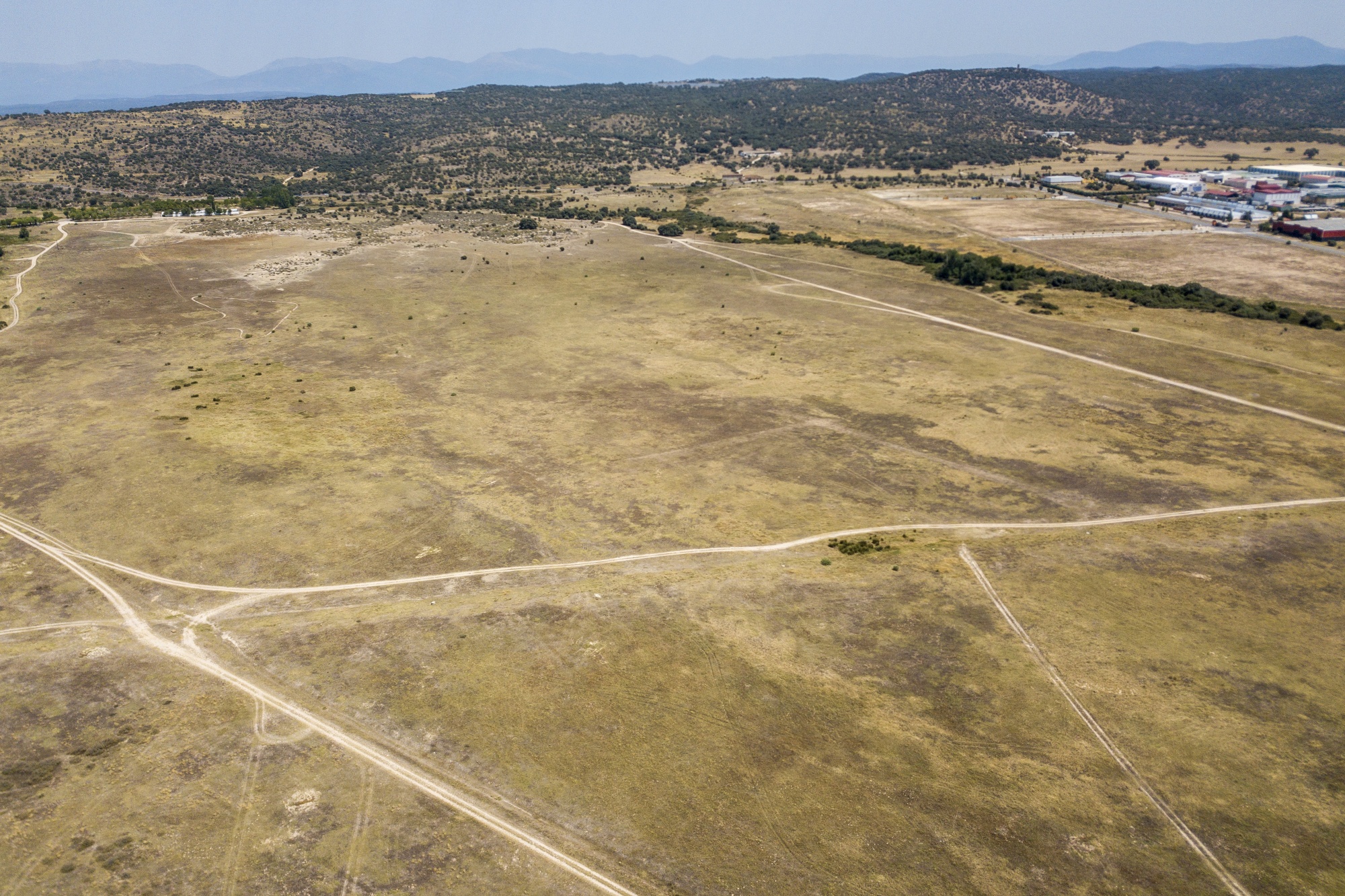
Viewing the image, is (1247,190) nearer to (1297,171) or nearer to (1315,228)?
(1297,171)

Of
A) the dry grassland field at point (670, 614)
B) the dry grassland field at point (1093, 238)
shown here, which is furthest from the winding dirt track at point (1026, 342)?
the dry grassland field at point (1093, 238)

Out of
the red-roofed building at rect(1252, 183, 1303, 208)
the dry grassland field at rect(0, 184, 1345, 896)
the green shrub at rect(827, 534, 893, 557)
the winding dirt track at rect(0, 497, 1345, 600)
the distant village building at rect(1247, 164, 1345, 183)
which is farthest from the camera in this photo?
the distant village building at rect(1247, 164, 1345, 183)

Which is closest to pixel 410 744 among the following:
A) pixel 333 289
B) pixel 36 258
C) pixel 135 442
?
pixel 135 442

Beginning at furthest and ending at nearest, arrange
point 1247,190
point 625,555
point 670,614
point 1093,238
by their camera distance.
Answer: point 1247,190 → point 1093,238 → point 625,555 → point 670,614

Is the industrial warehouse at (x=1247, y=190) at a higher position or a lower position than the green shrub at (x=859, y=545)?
higher

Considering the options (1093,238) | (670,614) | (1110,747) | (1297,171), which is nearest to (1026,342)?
(1110,747)

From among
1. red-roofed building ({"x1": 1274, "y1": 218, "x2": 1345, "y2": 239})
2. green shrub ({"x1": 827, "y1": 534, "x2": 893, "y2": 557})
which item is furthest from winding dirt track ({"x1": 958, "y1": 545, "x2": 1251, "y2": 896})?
red-roofed building ({"x1": 1274, "y1": 218, "x2": 1345, "y2": 239})

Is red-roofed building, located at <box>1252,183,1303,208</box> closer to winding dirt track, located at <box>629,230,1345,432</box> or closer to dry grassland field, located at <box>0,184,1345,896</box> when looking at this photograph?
dry grassland field, located at <box>0,184,1345,896</box>

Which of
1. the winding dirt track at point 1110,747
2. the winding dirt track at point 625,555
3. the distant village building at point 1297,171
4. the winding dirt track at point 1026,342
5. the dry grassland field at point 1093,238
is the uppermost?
the distant village building at point 1297,171

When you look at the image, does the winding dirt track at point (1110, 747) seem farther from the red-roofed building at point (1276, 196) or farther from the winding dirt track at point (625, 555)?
the red-roofed building at point (1276, 196)

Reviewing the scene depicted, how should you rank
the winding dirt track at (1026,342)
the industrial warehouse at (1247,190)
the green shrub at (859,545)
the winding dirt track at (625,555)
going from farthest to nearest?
1. the industrial warehouse at (1247,190)
2. the winding dirt track at (1026,342)
3. the green shrub at (859,545)
4. the winding dirt track at (625,555)
